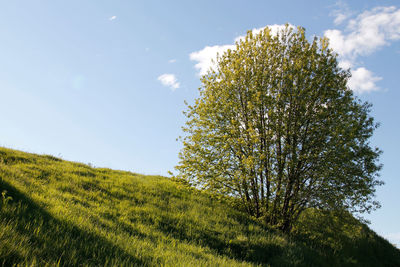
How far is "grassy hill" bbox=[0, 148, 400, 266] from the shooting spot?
6.15 meters

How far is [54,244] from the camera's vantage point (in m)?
5.99

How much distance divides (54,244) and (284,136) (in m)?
11.8

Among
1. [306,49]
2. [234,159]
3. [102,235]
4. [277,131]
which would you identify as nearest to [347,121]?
[277,131]

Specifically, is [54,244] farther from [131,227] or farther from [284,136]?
[284,136]

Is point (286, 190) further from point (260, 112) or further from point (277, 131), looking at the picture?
point (260, 112)

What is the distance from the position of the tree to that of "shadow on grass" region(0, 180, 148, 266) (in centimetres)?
836

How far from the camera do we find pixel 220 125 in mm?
15891

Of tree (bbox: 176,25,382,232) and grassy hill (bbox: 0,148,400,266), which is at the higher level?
tree (bbox: 176,25,382,232)

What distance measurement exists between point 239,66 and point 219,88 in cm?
175

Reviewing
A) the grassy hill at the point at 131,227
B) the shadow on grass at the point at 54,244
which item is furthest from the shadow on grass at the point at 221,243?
the shadow on grass at the point at 54,244

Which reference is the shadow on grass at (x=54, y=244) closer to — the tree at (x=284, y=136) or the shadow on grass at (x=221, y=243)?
the shadow on grass at (x=221, y=243)

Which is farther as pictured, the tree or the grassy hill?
the tree

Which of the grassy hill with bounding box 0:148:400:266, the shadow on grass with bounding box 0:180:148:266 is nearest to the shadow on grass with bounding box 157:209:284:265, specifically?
the grassy hill with bounding box 0:148:400:266

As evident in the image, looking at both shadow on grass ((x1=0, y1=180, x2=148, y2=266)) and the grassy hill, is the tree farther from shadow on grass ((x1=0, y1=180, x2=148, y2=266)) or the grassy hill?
shadow on grass ((x1=0, y1=180, x2=148, y2=266))
